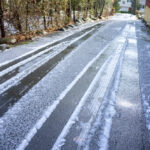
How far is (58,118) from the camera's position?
252cm

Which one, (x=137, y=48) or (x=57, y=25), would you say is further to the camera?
(x=57, y=25)

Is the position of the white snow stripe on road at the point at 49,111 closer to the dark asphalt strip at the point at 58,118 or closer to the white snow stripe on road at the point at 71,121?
the dark asphalt strip at the point at 58,118

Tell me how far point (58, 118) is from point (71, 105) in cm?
41

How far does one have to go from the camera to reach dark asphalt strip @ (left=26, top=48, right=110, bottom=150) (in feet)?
6.68

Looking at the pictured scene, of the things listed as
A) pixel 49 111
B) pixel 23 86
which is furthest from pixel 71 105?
pixel 23 86

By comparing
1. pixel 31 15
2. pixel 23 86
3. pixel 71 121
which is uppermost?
pixel 31 15

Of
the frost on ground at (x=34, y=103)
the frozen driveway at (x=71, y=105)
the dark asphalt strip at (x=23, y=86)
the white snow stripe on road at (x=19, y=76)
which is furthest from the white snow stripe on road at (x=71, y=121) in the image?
the white snow stripe on road at (x=19, y=76)

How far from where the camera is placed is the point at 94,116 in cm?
258

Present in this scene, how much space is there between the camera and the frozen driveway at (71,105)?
211 centimetres

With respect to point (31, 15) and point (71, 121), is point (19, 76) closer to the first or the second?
point (71, 121)

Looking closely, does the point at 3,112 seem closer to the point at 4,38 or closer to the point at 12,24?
the point at 4,38

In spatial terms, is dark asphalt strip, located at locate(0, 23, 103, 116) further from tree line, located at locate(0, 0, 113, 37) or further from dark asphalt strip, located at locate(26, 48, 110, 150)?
tree line, located at locate(0, 0, 113, 37)

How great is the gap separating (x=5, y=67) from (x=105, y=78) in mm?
2555

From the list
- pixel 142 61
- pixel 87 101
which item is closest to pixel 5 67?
pixel 87 101
